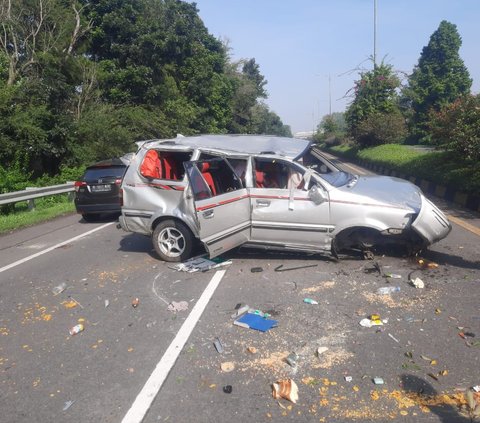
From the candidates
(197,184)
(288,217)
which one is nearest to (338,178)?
(288,217)

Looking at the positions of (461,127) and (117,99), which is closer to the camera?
(461,127)

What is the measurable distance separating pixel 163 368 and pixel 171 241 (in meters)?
3.38

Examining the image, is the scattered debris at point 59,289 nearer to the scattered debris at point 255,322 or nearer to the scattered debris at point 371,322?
the scattered debris at point 255,322

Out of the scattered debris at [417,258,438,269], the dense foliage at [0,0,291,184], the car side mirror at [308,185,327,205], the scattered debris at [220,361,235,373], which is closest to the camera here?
the scattered debris at [220,361,235,373]

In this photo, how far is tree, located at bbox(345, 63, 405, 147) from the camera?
31188 millimetres

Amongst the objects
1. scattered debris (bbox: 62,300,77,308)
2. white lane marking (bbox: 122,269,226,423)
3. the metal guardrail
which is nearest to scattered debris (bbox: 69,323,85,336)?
scattered debris (bbox: 62,300,77,308)

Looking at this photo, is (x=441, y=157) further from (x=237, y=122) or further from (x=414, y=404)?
(x=237, y=122)

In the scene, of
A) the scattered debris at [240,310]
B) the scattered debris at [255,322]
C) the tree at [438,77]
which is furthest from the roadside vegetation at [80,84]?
the tree at [438,77]

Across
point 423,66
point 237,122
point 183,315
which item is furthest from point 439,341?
point 237,122

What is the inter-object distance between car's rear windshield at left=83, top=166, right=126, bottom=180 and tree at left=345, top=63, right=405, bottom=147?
77.6ft

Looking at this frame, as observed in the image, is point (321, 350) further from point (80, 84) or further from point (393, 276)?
point (80, 84)

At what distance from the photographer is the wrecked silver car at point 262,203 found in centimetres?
613

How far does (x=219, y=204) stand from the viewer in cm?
626

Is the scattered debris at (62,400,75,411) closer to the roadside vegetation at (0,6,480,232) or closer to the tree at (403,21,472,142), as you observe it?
the roadside vegetation at (0,6,480,232)
